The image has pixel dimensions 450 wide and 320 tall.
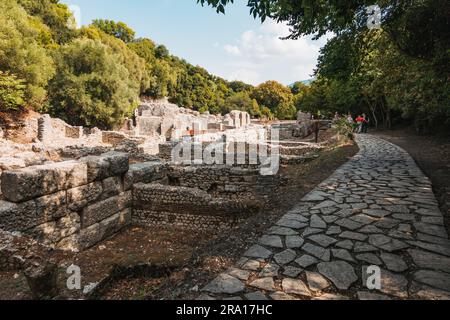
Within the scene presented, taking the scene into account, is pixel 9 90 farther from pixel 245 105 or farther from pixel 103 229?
pixel 245 105

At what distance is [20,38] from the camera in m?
19.6

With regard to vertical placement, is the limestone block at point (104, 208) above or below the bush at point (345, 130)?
below

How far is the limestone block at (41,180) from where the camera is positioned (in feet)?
12.8

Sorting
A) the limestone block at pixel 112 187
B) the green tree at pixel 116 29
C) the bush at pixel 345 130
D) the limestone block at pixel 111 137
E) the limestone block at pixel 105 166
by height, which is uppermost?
the green tree at pixel 116 29

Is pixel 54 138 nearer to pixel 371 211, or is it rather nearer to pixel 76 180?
pixel 76 180

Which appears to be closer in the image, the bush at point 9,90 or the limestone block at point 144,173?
the limestone block at point 144,173

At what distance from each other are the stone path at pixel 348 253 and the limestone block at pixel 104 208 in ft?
11.4

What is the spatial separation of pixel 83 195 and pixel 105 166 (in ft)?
2.33

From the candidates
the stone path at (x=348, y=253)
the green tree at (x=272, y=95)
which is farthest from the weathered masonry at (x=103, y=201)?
the green tree at (x=272, y=95)

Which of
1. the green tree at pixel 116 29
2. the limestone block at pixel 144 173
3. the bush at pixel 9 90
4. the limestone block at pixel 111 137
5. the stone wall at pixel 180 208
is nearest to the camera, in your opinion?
the stone wall at pixel 180 208

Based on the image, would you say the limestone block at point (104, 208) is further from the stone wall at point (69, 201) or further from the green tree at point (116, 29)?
the green tree at point (116, 29)

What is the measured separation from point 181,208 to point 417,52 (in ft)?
Answer: 24.0
